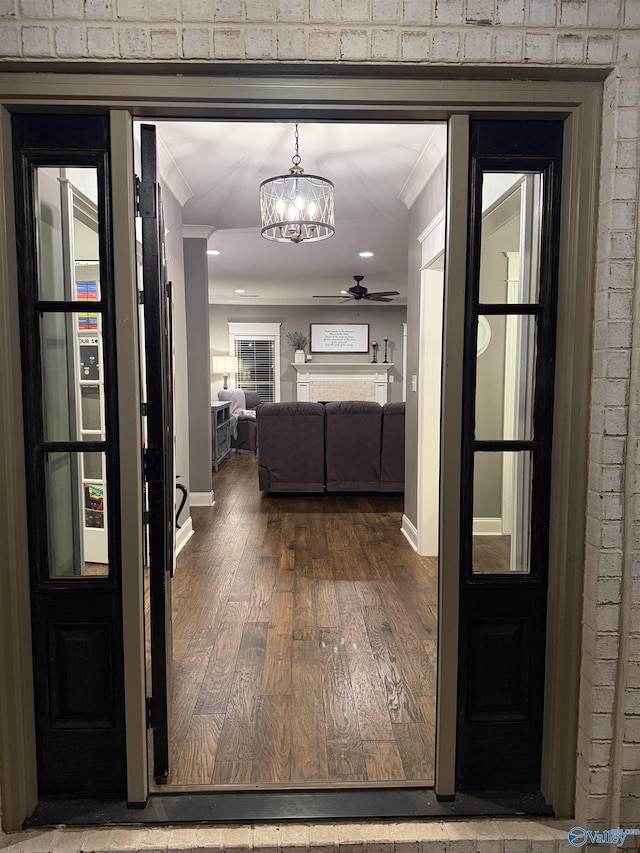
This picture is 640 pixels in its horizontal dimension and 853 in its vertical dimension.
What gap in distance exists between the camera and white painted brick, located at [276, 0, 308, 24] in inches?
56.3

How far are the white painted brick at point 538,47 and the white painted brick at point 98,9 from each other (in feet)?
3.54

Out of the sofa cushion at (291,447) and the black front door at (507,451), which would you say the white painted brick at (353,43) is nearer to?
the black front door at (507,451)

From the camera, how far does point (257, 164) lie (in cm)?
379

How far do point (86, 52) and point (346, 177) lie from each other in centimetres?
293

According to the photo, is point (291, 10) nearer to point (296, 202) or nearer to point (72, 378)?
point (72, 378)

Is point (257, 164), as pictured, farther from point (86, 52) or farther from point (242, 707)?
point (242, 707)

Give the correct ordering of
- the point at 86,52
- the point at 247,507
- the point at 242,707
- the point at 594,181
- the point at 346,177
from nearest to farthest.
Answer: the point at 86,52 < the point at 594,181 < the point at 242,707 < the point at 346,177 < the point at 247,507

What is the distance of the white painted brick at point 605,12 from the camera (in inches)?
56.9

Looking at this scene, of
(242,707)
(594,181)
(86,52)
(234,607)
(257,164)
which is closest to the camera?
(86,52)

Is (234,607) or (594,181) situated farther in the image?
(234,607)

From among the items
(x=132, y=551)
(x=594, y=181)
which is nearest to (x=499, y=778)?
(x=132, y=551)

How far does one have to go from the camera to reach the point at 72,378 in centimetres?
167

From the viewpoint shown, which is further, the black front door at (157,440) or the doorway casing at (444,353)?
the black front door at (157,440)

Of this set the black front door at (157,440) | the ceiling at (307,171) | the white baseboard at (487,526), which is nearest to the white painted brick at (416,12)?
the black front door at (157,440)
